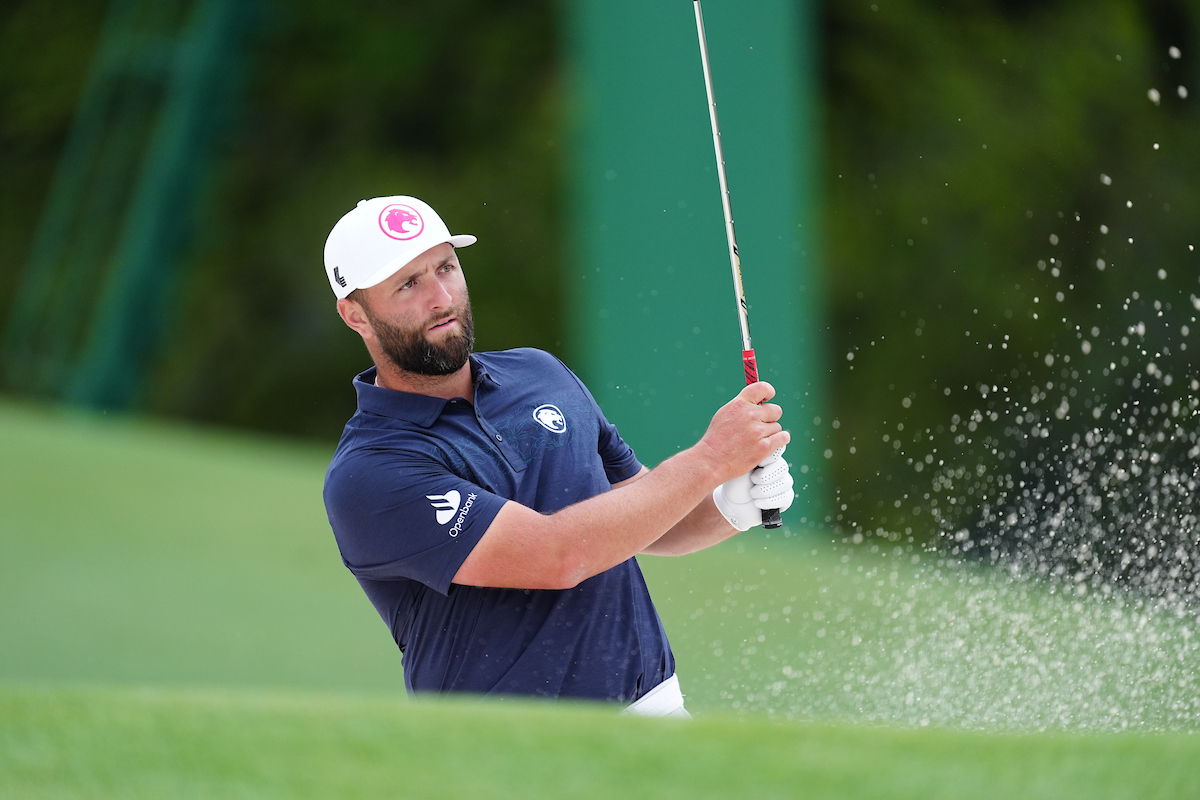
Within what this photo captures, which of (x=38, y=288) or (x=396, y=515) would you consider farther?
(x=38, y=288)

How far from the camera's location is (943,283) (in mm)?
8688

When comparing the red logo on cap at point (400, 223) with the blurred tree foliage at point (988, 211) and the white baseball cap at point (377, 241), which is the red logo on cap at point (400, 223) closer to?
the white baseball cap at point (377, 241)

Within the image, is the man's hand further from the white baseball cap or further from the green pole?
the green pole

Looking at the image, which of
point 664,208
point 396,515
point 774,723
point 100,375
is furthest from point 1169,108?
point 396,515

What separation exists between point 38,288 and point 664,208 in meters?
4.45

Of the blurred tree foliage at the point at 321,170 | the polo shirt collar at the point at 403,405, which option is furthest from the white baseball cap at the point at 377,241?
the blurred tree foliage at the point at 321,170

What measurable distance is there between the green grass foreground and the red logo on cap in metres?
0.76

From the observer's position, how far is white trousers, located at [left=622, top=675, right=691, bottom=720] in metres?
2.46

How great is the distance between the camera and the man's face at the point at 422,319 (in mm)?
2348

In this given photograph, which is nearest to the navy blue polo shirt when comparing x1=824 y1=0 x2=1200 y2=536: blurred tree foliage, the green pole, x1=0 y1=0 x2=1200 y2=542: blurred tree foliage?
the green pole

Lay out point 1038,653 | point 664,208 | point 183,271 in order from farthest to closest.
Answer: point 183,271, point 664,208, point 1038,653

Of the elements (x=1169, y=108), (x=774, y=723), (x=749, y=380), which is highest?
(x=1169, y=108)

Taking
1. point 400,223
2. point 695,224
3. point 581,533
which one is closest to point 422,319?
point 400,223

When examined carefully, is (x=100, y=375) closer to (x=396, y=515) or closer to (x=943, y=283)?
(x=943, y=283)
